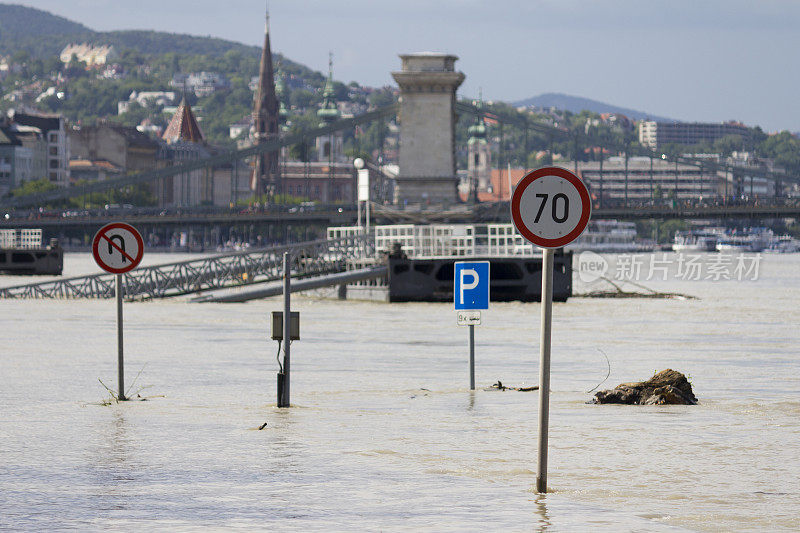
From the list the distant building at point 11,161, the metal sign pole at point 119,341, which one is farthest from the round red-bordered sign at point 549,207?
the distant building at point 11,161

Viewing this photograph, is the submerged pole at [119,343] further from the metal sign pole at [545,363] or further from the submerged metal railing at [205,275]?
the submerged metal railing at [205,275]

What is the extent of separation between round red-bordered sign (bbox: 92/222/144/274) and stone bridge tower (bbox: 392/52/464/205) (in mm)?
89706

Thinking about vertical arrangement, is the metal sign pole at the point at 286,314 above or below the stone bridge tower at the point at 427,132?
below

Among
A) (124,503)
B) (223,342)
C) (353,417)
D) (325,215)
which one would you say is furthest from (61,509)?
(325,215)

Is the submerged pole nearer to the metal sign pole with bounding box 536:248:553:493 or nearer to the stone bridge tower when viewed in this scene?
the metal sign pole with bounding box 536:248:553:493

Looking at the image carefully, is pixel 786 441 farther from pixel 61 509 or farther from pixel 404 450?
pixel 61 509

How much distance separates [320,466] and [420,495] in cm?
162

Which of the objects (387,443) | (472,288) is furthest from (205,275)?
(387,443)

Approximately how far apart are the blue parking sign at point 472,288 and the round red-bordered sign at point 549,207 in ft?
25.3

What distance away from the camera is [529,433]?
15531 mm

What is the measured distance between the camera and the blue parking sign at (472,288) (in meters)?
19.6

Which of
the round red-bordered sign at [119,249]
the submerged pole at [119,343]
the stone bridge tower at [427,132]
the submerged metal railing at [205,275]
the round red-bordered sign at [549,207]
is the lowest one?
the submerged metal railing at [205,275]

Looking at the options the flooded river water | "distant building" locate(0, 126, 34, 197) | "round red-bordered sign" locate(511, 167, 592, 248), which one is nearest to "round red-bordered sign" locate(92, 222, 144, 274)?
the flooded river water

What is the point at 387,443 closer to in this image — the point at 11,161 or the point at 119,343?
the point at 119,343
